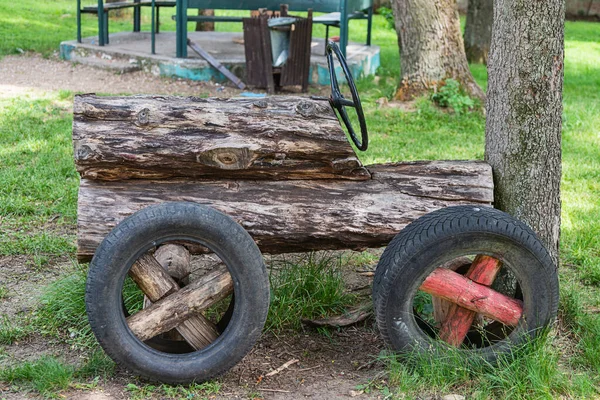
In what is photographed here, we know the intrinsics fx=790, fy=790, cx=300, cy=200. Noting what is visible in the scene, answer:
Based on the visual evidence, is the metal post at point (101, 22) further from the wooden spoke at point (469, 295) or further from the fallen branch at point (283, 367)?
Answer: the wooden spoke at point (469, 295)

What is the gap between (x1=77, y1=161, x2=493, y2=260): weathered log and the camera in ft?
13.0

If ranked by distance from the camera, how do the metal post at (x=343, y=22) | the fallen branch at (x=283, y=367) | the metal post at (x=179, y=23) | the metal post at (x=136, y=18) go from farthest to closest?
the metal post at (x=136, y=18) < the metal post at (x=343, y=22) < the metal post at (x=179, y=23) < the fallen branch at (x=283, y=367)

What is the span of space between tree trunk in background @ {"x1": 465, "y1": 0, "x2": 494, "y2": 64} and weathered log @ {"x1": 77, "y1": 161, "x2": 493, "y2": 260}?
10.2 m

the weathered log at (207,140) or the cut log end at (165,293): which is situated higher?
the weathered log at (207,140)

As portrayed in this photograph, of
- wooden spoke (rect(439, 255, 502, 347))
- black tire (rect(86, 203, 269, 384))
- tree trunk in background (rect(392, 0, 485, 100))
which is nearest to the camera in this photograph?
black tire (rect(86, 203, 269, 384))

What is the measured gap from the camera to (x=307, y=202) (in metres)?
4.07

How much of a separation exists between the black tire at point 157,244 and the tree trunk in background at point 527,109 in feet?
5.06

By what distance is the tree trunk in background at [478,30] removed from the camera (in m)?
13.7

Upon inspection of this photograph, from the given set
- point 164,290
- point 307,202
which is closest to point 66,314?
point 164,290

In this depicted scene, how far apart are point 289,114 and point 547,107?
4.53 ft

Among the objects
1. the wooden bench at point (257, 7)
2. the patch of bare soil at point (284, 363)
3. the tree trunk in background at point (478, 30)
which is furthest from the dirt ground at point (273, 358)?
the tree trunk in background at point (478, 30)

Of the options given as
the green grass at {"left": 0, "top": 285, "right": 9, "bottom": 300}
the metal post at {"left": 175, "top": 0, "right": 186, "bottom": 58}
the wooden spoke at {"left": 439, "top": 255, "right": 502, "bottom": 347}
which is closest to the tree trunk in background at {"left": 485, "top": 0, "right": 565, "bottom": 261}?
the wooden spoke at {"left": 439, "top": 255, "right": 502, "bottom": 347}

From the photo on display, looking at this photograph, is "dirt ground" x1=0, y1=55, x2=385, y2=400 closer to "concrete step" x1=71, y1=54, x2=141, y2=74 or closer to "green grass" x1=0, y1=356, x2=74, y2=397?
"green grass" x1=0, y1=356, x2=74, y2=397

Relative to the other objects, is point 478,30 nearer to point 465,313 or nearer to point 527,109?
point 527,109
